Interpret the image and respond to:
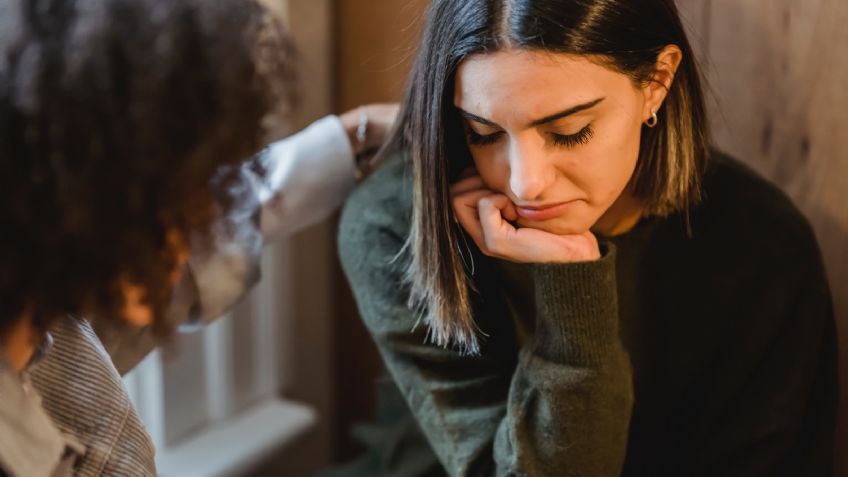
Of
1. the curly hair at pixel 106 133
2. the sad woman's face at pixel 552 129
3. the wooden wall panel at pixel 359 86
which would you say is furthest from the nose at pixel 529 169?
the wooden wall panel at pixel 359 86

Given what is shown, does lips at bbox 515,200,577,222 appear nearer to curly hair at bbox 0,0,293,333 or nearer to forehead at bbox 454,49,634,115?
forehead at bbox 454,49,634,115

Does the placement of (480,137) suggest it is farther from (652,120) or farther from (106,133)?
(106,133)

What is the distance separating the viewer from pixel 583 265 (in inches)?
37.9

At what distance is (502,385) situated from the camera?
1.09m

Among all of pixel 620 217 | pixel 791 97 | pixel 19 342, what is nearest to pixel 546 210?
pixel 620 217

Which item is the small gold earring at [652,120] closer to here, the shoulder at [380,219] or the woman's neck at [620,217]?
the woman's neck at [620,217]

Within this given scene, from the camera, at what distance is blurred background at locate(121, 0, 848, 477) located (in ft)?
3.77

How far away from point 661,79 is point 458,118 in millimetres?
204

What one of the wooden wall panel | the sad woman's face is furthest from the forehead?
the wooden wall panel

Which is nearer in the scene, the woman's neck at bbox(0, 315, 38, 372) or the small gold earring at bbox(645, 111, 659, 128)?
the woman's neck at bbox(0, 315, 38, 372)

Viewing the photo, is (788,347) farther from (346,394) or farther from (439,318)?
(346,394)

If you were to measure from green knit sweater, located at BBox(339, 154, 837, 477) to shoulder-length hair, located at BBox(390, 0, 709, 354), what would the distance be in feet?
0.15

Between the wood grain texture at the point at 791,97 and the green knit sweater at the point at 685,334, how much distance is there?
10cm

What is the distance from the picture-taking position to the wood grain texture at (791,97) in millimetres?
1130
